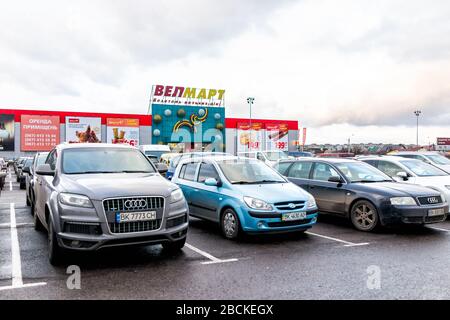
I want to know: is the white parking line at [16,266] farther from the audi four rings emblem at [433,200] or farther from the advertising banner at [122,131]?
the advertising banner at [122,131]

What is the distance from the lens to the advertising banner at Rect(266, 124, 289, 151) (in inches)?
2115

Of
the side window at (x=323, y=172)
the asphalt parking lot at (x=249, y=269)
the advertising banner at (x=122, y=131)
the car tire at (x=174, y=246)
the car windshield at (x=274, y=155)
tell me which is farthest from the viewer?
the advertising banner at (x=122, y=131)

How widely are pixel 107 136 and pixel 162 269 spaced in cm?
4258

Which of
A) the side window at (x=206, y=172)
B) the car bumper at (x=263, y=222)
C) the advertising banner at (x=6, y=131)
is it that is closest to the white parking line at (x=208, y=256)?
→ the car bumper at (x=263, y=222)

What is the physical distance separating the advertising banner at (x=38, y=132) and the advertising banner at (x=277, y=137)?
89.1 ft

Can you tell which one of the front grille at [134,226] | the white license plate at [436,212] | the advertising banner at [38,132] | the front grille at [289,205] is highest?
the advertising banner at [38,132]

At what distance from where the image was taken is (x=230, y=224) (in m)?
7.19

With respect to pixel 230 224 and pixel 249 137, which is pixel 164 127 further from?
pixel 230 224

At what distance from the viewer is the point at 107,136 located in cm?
4559

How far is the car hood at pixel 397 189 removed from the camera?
7765mm

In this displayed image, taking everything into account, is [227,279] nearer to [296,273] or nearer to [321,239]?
[296,273]

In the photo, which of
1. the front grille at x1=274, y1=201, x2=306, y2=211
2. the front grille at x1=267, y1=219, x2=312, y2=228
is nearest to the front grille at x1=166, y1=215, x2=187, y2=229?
the front grille at x1=267, y1=219, x2=312, y2=228

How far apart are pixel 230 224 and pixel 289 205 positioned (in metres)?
1.16
